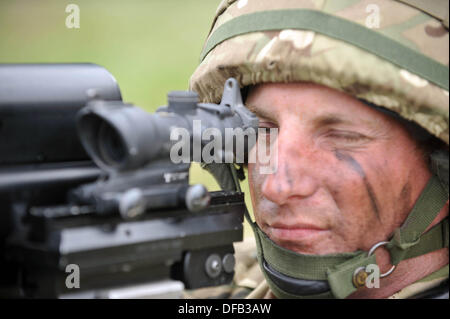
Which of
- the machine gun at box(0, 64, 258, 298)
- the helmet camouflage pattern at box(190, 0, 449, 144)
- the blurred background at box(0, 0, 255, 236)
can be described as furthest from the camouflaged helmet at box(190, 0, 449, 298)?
the blurred background at box(0, 0, 255, 236)

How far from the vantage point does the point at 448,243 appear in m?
2.84

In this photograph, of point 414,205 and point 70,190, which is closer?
point 70,190

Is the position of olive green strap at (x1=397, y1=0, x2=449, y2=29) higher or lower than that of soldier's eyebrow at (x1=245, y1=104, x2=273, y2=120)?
higher

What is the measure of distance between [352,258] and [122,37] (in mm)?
7506

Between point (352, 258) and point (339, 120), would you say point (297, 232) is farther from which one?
point (339, 120)

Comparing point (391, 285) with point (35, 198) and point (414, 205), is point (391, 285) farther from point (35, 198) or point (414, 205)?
point (35, 198)

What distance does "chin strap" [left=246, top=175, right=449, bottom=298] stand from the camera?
2705mm

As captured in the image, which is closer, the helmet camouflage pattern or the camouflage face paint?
the helmet camouflage pattern

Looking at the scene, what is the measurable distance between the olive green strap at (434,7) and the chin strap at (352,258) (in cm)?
57

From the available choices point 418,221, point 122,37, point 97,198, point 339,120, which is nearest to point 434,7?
point 339,120

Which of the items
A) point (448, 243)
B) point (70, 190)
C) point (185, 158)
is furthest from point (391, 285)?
point (70, 190)

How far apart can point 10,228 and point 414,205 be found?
4.66 ft

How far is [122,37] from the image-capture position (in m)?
9.76

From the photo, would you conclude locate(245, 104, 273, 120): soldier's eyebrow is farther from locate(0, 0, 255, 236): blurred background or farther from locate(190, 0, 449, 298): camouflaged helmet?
locate(0, 0, 255, 236): blurred background
